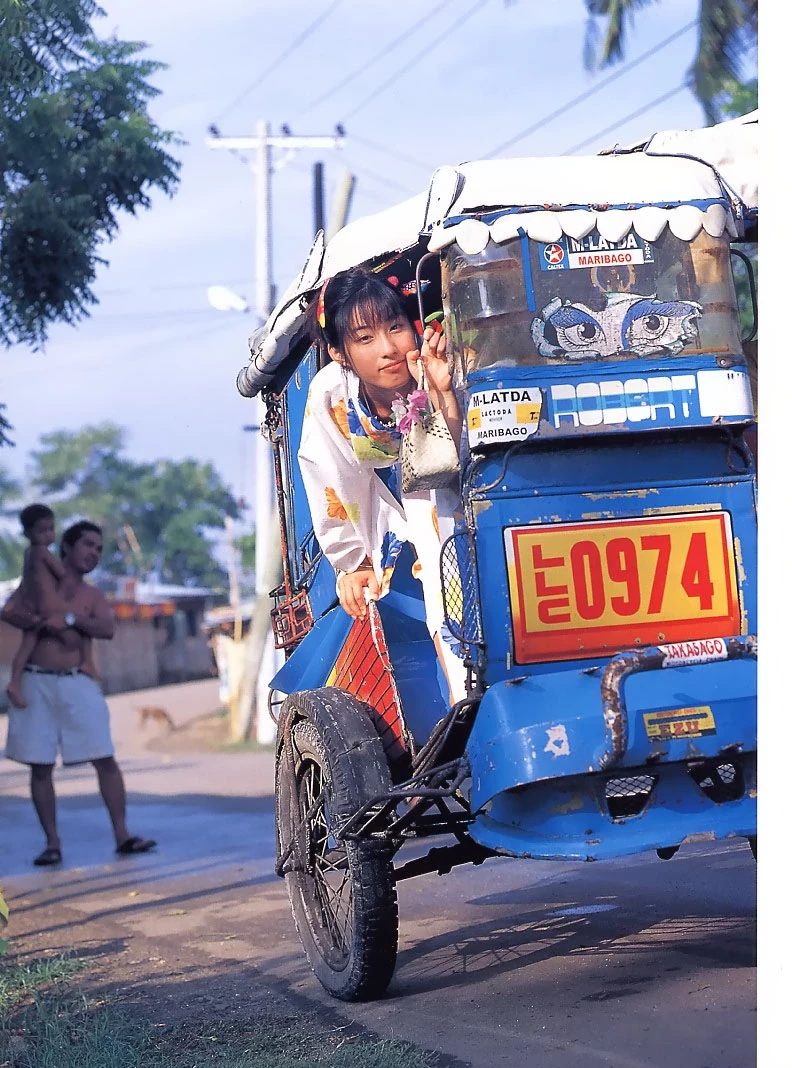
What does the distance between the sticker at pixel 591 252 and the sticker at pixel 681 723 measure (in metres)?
1.42

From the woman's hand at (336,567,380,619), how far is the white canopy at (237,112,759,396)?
1.17 m

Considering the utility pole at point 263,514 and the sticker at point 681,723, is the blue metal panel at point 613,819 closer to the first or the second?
the sticker at point 681,723

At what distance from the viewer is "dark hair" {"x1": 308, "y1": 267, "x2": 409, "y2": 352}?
16.1 ft

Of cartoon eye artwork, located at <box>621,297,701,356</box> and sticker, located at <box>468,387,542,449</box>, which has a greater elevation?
cartoon eye artwork, located at <box>621,297,701,356</box>

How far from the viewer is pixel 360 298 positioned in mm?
4938

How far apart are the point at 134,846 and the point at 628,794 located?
5342 millimetres

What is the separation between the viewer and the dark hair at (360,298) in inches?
193

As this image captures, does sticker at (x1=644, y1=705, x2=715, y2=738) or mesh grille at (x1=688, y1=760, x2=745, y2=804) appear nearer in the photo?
sticker at (x1=644, y1=705, x2=715, y2=738)

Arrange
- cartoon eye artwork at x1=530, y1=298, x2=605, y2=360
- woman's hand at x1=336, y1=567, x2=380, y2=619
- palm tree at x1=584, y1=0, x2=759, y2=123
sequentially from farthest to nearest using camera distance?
palm tree at x1=584, y1=0, x2=759, y2=123 < woman's hand at x1=336, y1=567, x2=380, y2=619 < cartoon eye artwork at x1=530, y1=298, x2=605, y2=360

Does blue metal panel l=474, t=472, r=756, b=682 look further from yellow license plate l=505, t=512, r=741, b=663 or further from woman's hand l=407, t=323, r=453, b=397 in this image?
woman's hand l=407, t=323, r=453, b=397

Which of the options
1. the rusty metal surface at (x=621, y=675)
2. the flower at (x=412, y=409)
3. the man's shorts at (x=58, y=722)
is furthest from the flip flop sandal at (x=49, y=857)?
the rusty metal surface at (x=621, y=675)

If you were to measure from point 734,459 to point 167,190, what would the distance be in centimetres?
525

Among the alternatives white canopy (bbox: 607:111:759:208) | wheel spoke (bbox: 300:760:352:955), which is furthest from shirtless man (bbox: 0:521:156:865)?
white canopy (bbox: 607:111:759:208)

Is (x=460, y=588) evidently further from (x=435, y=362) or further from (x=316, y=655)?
(x=316, y=655)
